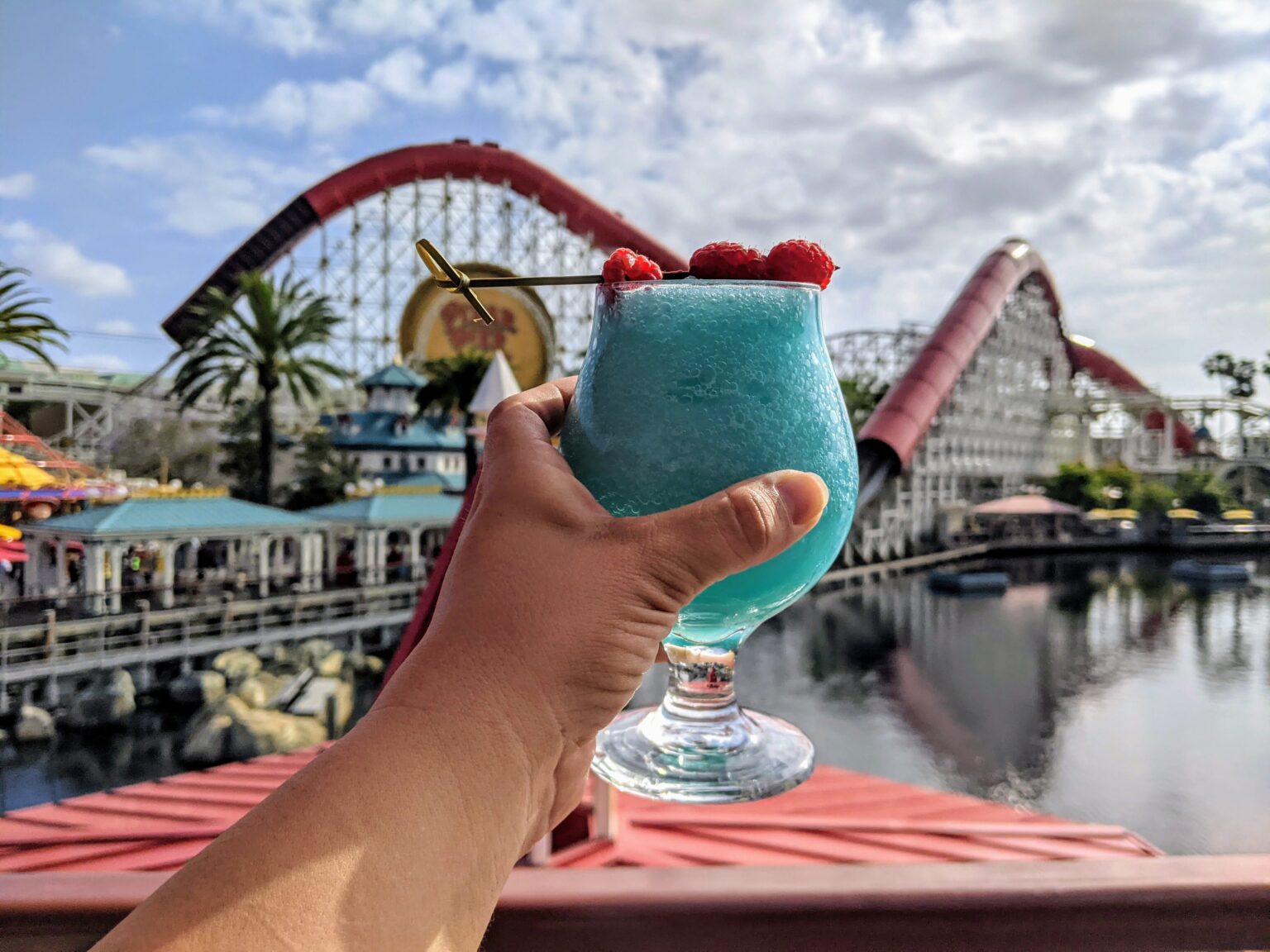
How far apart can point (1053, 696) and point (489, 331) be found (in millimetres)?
12613

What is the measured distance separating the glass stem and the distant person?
118 mm

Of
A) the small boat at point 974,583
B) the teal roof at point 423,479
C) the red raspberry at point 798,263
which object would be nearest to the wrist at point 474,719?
the red raspberry at point 798,263

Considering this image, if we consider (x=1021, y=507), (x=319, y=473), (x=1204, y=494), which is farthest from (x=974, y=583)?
(x=319, y=473)

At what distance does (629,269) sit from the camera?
631 millimetres

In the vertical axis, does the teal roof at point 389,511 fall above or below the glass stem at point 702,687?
below

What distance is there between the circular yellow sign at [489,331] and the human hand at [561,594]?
17631mm

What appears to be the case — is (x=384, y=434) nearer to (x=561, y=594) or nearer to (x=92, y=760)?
(x=92, y=760)

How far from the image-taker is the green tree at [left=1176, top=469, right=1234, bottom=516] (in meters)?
18.8

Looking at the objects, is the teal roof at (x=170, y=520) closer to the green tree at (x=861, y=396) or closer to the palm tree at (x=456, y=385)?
the palm tree at (x=456, y=385)

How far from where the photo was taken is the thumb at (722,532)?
0.51m

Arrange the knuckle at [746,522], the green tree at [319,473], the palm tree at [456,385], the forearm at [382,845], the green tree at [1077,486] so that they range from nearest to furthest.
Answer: the forearm at [382,845] → the knuckle at [746,522] → the palm tree at [456,385] → the green tree at [319,473] → the green tree at [1077,486]

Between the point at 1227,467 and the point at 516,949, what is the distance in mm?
24802

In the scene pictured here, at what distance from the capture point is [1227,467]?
68.4ft

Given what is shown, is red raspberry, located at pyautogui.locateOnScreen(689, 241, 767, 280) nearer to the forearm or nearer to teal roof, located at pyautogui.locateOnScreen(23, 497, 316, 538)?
the forearm
